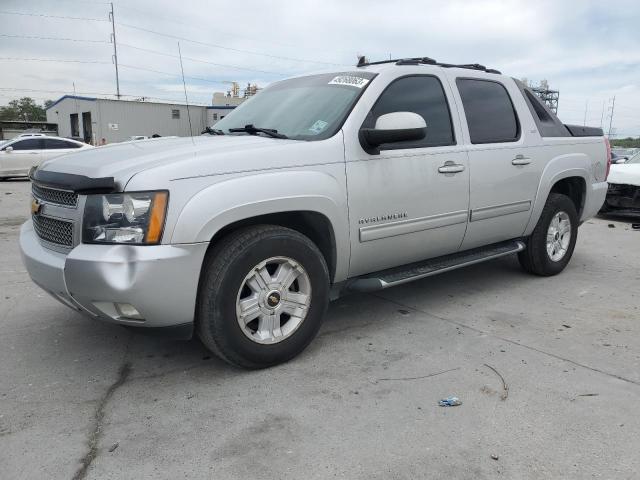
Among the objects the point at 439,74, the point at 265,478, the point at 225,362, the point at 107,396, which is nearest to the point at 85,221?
the point at 107,396

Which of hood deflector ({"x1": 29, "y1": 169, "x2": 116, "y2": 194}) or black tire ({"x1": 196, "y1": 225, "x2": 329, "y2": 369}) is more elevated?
hood deflector ({"x1": 29, "y1": 169, "x2": 116, "y2": 194})

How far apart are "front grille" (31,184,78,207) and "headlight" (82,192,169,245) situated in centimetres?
23

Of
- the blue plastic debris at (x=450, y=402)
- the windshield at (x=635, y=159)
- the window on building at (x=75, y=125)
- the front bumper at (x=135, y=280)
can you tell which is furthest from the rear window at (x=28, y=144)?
the window on building at (x=75, y=125)

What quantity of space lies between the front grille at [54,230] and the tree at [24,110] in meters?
96.2

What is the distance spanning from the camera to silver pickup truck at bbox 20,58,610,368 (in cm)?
267

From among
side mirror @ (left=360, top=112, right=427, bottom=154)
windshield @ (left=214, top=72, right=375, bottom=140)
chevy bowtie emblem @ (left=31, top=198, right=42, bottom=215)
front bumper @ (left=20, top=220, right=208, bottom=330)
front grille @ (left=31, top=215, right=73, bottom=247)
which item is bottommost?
front bumper @ (left=20, top=220, right=208, bottom=330)

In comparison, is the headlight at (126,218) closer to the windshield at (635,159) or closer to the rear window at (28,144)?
the windshield at (635,159)

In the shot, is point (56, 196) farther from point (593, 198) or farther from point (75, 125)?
point (75, 125)

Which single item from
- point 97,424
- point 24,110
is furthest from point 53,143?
point 24,110

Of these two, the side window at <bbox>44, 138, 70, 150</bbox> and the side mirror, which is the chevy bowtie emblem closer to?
the side mirror

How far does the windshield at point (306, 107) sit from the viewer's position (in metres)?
3.46

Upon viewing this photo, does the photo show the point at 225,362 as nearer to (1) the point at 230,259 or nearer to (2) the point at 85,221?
(1) the point at 230,259

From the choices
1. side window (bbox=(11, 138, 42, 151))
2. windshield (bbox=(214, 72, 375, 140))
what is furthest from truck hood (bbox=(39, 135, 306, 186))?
side window (bbox=(11, 138, 42, 151))

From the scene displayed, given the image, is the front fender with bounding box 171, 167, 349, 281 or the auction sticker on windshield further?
the auction sticker on windshield
